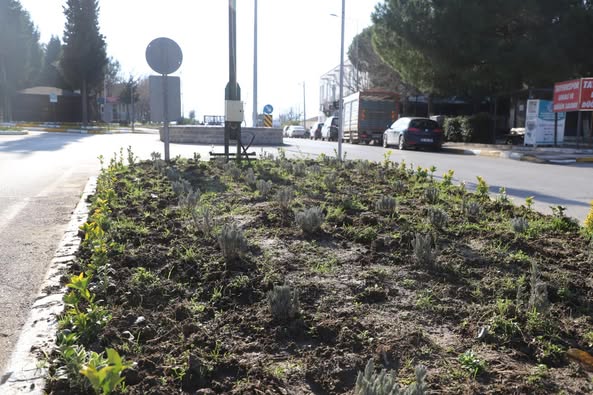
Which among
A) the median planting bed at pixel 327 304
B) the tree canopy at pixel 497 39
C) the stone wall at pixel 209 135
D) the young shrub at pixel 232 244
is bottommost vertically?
the median planting bed at pixel 327 304

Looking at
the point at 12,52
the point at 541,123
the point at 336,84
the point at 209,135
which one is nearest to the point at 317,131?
the point at 209,135

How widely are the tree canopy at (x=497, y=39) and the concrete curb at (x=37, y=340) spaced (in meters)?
21.5

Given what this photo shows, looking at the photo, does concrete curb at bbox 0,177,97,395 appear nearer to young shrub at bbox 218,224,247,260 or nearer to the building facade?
young shrub at bbox 218,224,247,260

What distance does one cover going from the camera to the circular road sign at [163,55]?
11094 mm

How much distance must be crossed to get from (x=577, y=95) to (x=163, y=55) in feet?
49.4

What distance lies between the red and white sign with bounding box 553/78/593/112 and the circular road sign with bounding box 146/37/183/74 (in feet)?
48.2

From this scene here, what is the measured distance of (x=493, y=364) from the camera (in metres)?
2.58

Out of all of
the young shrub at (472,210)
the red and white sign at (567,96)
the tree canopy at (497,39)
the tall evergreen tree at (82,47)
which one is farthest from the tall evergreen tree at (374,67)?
the young shrub at (472,210)

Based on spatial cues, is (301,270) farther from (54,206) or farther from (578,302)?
(54,206)

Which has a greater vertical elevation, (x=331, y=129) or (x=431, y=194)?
(x=331, y=129)

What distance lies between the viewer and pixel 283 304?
9.93 feet

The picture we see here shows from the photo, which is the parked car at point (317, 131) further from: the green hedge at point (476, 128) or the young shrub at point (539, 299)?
the young shrub at point (539, 299)

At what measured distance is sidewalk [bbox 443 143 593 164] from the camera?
17578 millimetres

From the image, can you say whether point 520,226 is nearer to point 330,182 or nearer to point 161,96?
point 330,182
